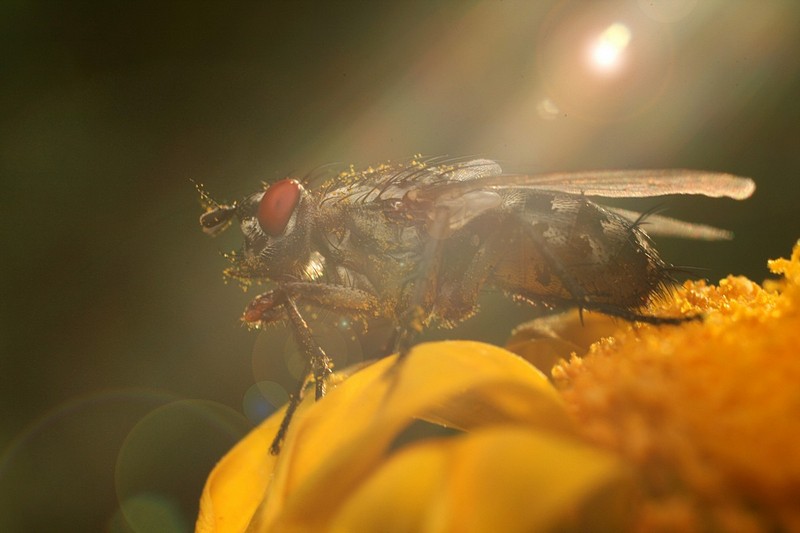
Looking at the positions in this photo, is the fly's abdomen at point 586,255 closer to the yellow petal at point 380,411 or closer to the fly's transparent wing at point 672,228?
the fly's transparent wing at point 672,228

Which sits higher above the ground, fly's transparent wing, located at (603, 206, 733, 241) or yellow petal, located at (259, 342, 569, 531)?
yellow petal, located at (259, 342, 569, 531)

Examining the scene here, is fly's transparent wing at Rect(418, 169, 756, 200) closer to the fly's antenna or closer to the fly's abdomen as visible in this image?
the fly's abdomen

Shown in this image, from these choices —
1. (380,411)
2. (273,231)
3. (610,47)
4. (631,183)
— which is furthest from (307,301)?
(610,47)

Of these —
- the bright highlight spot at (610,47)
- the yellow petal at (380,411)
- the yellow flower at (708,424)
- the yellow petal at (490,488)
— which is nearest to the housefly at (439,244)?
the yellow petal at (380,411)

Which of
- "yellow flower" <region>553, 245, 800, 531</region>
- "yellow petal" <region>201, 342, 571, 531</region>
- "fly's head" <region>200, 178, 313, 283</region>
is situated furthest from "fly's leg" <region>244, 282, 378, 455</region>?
"yellow flower" <region>553, 245, 800, 531</region>

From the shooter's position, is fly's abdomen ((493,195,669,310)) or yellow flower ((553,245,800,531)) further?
fly's abdomen ((493,195,669,310))

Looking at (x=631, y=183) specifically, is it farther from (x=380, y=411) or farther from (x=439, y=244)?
(x=380, y=411)
